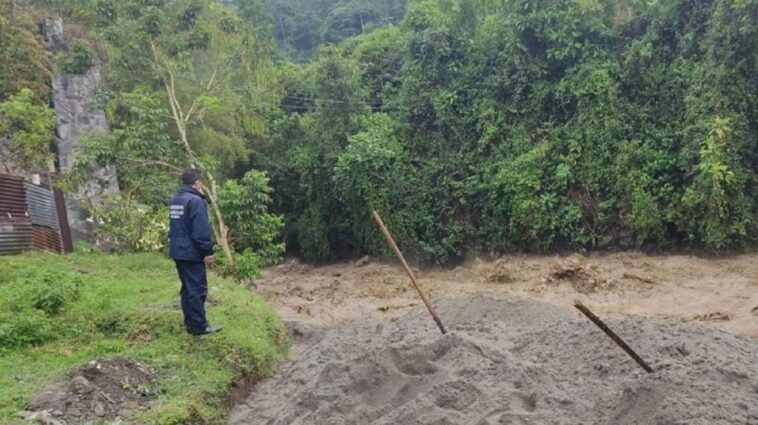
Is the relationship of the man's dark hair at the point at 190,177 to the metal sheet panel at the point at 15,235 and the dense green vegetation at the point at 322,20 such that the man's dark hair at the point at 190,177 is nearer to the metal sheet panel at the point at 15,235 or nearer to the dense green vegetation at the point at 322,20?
the metal sheet panel at the point at 15,235

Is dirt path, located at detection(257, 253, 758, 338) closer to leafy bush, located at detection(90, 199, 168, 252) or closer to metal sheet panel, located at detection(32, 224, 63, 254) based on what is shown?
leafy bush, located at detection(90, 199, 168, 252)

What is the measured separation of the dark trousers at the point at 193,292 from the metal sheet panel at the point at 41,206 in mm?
7566

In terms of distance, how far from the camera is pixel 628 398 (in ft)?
14.4

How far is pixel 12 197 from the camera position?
1191 cm

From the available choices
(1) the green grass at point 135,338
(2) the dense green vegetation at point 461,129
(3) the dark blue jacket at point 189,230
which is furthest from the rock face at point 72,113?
(3) the dark blue jacket at point 189,230

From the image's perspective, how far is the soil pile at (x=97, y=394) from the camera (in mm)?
4793

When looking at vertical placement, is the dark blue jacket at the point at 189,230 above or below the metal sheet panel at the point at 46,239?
above

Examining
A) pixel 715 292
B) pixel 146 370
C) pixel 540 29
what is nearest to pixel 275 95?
pixel 540 29

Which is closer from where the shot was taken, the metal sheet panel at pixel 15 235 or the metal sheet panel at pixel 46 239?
the metal sheet panel at pixel 15 235

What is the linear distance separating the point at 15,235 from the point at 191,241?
281 inches

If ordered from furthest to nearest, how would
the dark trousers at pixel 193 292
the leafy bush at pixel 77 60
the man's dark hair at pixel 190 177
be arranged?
the leafy bush at pixel 77 60
the man's dark hair at pixel 190 177
the dark trousers at pixel 193 292

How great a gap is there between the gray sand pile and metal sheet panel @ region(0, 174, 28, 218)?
23.6 ft

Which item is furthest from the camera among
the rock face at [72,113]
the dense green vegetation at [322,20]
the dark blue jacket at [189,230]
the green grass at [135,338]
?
the dense green vegetation at [322,20]

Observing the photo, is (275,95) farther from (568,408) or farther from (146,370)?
(568,408)
